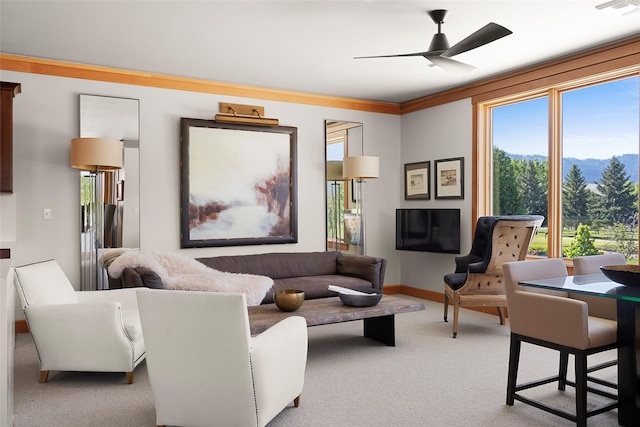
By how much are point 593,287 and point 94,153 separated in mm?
4081

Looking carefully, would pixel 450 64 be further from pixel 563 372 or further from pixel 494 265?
pixel 563 372

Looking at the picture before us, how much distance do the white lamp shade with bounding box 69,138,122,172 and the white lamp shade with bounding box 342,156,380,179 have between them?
2570 mm

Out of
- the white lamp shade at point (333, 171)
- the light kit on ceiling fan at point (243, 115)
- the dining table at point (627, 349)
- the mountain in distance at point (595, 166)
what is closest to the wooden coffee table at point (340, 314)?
the dining table at point (627, 349)

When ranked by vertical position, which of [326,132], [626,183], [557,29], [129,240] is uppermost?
[557,29]

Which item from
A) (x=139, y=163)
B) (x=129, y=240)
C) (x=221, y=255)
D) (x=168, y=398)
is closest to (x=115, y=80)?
(x=139, y=163)

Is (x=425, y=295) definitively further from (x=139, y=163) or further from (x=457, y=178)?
(x=139, y=163)

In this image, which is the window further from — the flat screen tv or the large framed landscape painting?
the large framed landscape painting

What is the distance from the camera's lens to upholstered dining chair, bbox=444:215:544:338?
4.65 m

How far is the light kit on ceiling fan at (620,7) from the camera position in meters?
3.51

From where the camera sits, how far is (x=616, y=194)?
15.1 feet

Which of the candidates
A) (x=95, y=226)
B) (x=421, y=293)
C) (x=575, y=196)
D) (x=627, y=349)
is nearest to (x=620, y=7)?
(x=575, y=196)

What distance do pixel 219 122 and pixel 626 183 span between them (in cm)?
406

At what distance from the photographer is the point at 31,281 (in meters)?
3.47

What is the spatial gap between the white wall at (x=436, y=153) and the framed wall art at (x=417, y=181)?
0.06 m
